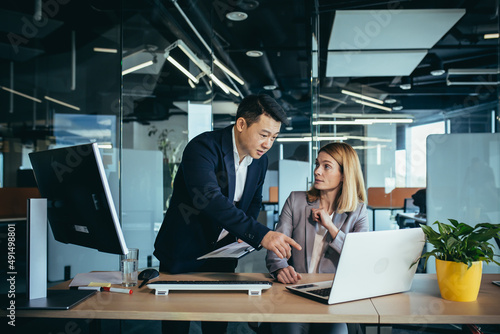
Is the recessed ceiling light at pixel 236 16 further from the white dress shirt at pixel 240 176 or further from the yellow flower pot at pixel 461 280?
the yellow flower pot at pixel 461 280

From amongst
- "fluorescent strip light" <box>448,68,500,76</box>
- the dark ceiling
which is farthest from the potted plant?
"fluorescent strip light" <box>448,68,500,76</box>

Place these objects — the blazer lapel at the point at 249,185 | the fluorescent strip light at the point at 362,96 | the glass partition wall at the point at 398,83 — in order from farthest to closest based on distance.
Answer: the fluorescent strip light at the point at 362,96 → the glass partition wall at the point at 398,83 → the blazer lapel at the point at 249,185

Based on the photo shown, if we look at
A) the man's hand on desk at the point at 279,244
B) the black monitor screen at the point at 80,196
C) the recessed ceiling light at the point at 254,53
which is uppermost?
the recessed ceiling light at the point at 254,53

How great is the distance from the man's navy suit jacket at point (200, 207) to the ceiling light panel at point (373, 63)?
12.9 feet

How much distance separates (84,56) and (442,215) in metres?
6.00

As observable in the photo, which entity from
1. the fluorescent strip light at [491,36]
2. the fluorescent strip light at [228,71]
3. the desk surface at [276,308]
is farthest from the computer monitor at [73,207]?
the fluorescent strip light at [491,36]

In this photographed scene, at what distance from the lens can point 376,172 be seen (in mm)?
5824

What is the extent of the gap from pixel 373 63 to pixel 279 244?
4741mm

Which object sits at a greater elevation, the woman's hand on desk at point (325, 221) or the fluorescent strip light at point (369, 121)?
the fluorescent strip light at point (369, 121)

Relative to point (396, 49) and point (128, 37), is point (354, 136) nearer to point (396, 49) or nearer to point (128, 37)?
point (396, 49)

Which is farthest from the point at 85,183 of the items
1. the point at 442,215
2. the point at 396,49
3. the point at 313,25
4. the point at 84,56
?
the point at 84,56

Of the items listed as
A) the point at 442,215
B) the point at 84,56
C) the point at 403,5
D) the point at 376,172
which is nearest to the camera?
the point at 442,215

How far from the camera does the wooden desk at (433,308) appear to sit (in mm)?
1188

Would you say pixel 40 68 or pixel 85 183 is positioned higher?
pixel 40 68
